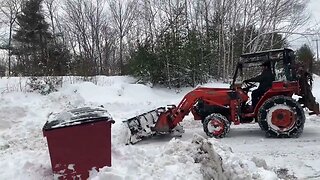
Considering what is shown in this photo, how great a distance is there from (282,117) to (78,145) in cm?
552

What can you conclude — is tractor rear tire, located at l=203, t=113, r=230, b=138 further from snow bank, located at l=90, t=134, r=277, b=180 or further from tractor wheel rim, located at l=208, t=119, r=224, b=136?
snow bank, located at l=90, t=134, r=277, b=180

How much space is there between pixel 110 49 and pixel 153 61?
Result: 18000mm

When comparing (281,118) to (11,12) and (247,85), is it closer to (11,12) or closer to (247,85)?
(247,85)

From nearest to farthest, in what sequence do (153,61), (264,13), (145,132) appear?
(145,132), (153,61), (264,13)

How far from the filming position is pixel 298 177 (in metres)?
6.16

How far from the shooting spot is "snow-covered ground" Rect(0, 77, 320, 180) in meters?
5.51

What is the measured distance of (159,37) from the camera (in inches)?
794

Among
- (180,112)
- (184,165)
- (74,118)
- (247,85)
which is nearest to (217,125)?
(180,112)

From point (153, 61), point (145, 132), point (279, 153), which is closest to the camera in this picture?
point (279, 153)

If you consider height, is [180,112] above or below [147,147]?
above

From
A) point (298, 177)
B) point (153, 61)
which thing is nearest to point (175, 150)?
point (298, 177)

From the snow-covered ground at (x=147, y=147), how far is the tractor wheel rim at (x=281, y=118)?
35 centimetres

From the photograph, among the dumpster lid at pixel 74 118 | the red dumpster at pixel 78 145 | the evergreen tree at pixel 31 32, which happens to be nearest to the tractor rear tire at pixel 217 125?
the dumpster lid at pixel 74 118

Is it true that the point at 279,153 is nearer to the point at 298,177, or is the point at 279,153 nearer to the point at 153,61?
the point at 298,177
